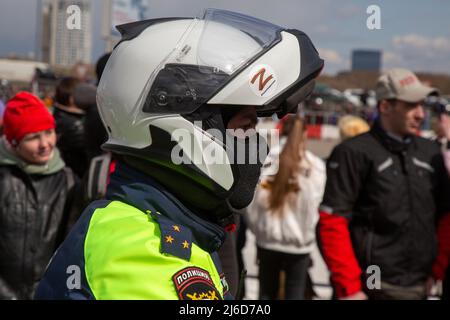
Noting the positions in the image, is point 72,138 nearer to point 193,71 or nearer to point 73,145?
point 73,145

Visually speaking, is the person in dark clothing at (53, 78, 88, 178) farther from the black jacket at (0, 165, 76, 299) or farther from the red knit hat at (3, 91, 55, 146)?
the black jacket at (0, 165, 76, 299)

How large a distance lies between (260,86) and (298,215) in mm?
2497

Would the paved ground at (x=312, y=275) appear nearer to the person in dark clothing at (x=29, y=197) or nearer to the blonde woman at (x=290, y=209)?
the blonde woman at (x=290, y=209)

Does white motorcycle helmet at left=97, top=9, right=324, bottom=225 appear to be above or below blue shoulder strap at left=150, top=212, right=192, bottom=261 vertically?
above

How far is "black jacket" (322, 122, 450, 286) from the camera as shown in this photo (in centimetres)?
296

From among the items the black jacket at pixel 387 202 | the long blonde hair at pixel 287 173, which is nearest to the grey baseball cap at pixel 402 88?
the black jacket at pixel 387 202

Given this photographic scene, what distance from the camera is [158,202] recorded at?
139 cm

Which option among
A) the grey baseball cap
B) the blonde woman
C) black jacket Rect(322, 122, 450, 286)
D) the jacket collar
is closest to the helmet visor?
the jacket collar

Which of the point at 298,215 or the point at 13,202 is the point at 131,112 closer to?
the point at 13,202

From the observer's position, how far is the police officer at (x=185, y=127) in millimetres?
1323

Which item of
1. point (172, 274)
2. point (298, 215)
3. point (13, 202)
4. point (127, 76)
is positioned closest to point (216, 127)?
point (127, 76)

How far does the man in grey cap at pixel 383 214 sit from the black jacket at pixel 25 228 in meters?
1.41

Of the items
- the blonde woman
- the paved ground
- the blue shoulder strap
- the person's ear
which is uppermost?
the person's ear

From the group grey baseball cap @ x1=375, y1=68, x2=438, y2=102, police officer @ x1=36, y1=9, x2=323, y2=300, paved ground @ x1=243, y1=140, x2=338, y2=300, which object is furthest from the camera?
paved ground @ x1=243, y1=140, x2=338, y2=300
